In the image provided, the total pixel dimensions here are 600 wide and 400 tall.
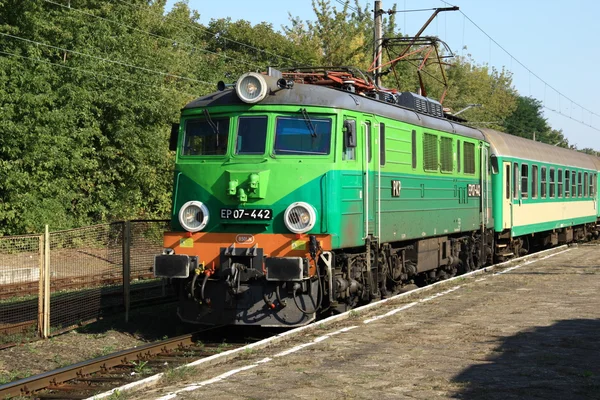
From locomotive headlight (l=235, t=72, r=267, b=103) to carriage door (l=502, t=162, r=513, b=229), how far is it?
12.4 m

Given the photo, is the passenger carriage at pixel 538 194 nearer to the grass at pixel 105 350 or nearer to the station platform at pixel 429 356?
the station platform at pixel 429 356

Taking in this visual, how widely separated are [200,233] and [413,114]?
5.26m

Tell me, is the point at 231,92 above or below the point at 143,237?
above

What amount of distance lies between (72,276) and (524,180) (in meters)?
15.1

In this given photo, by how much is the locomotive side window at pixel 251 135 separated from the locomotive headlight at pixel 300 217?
1035 mm

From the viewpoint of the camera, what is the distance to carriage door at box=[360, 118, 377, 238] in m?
12.8

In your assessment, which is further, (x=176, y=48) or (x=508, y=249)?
(x=176, y=48)

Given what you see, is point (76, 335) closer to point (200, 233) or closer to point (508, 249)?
point (200, 233)

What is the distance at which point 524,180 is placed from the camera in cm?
2527

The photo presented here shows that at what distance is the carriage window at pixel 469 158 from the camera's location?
18.7m

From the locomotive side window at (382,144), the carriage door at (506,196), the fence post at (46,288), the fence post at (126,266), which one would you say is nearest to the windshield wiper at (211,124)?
the locomotive side window at (382,144)

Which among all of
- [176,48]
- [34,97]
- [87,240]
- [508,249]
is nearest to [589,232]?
[508,249]

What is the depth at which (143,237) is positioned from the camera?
16.4 metres

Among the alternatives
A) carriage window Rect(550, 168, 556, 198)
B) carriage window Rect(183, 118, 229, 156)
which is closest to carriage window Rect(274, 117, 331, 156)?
carriage window Rect(183, 118, 229, 156)
